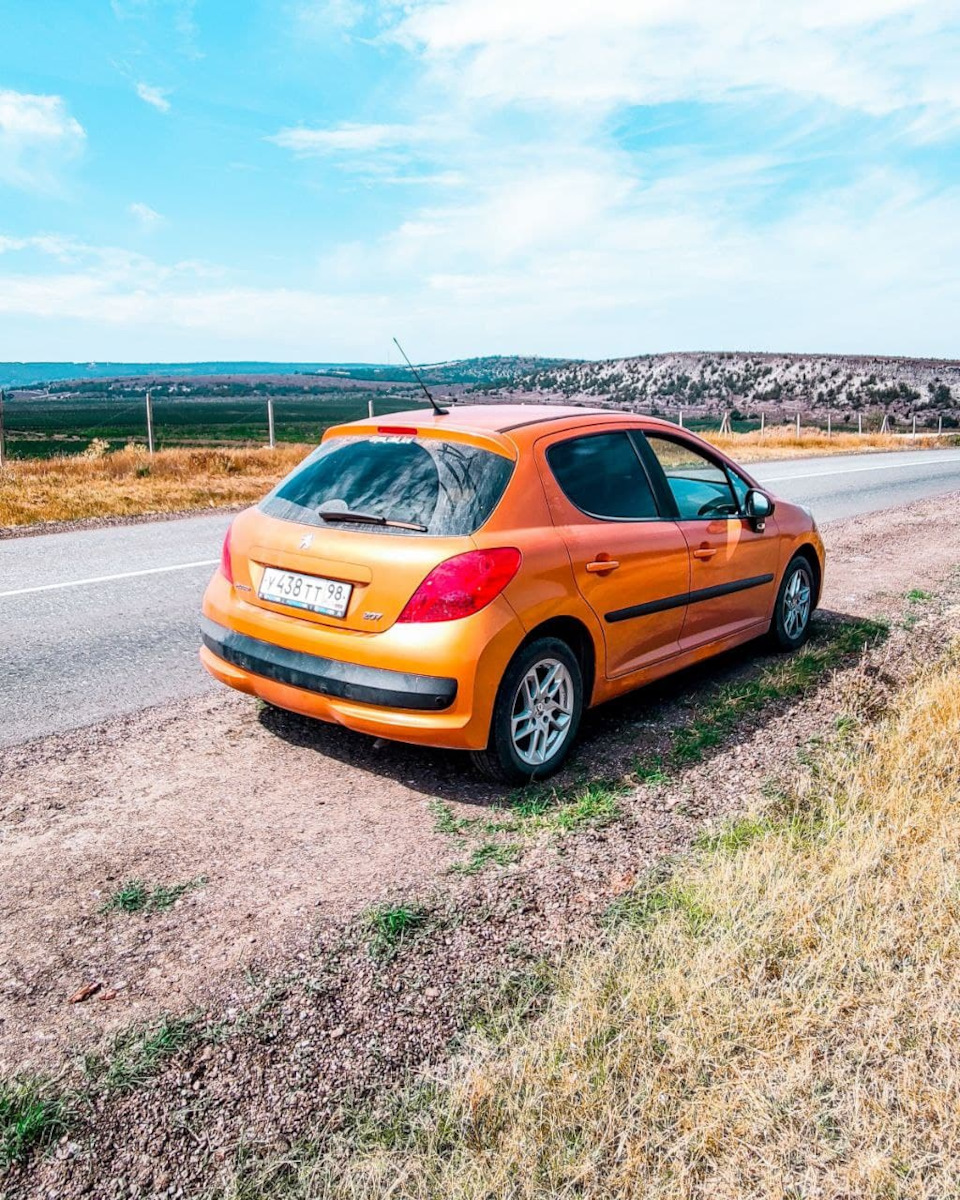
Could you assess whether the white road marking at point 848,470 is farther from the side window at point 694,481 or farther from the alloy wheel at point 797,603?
the side window at point 694,481

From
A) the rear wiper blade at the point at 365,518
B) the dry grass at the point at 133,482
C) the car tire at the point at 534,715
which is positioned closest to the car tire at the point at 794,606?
the car tire at the point at 534,715

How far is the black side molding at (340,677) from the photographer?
3.77 metres

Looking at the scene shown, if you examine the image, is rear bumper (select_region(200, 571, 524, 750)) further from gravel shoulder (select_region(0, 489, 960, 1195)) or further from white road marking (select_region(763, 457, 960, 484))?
white road marking (select_region(763, 457, 960, 484))

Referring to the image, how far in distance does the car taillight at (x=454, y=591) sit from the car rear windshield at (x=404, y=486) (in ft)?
0.52

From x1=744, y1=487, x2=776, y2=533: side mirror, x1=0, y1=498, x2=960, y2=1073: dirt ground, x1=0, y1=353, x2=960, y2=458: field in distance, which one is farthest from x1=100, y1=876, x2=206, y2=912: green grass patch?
x1=0, y1=353, x2=960, y2=458: field in distance

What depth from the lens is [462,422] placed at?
447 cm

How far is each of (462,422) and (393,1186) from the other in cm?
320

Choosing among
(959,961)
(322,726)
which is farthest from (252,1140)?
(322,726)

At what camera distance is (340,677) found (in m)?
3.90

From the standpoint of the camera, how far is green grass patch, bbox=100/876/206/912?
127 inches

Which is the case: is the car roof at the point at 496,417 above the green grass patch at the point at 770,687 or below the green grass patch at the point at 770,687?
above

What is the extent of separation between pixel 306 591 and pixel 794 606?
3.80 m

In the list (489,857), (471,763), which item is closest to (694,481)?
(471,763)

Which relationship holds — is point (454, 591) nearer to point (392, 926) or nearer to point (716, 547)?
point (392, 926)
